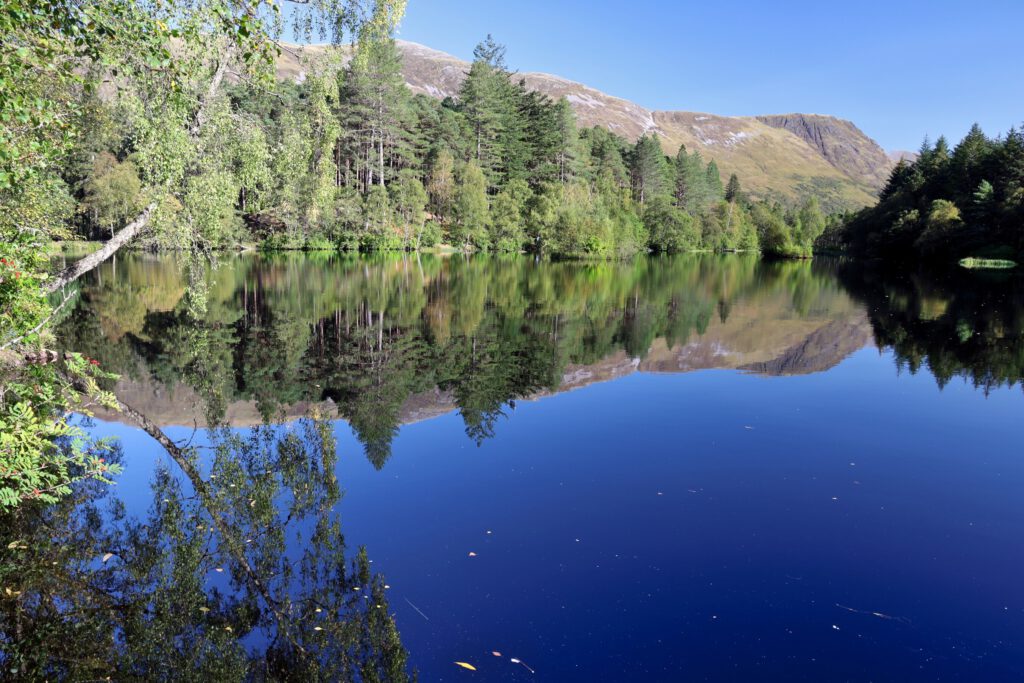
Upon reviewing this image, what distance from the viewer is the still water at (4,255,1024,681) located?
20.3ft

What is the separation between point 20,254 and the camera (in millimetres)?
7219

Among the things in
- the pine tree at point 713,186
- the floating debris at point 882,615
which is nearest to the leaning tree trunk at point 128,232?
the floating debris at point 882,615

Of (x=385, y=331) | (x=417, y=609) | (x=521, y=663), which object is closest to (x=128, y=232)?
(x=417, y=609)

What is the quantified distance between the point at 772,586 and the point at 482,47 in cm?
9452

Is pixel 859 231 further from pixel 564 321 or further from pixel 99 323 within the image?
pixel 99 323

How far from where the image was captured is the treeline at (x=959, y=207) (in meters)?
74.9

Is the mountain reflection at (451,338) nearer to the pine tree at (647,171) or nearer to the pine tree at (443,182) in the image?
the pine tree at (443,182)

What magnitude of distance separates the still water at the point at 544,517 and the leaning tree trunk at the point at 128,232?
3.19m

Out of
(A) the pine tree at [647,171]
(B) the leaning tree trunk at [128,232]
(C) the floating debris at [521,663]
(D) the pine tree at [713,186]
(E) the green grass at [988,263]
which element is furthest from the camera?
(D) the pine tree at [713,186]

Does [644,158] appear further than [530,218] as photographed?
Yes

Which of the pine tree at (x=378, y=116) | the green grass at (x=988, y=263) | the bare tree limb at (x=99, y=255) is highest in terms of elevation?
the pine tree at (x=378, y=116)

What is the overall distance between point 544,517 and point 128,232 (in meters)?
9.61

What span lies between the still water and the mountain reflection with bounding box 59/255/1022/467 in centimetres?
21

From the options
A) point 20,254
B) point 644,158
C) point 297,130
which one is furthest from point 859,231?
point 20,254
